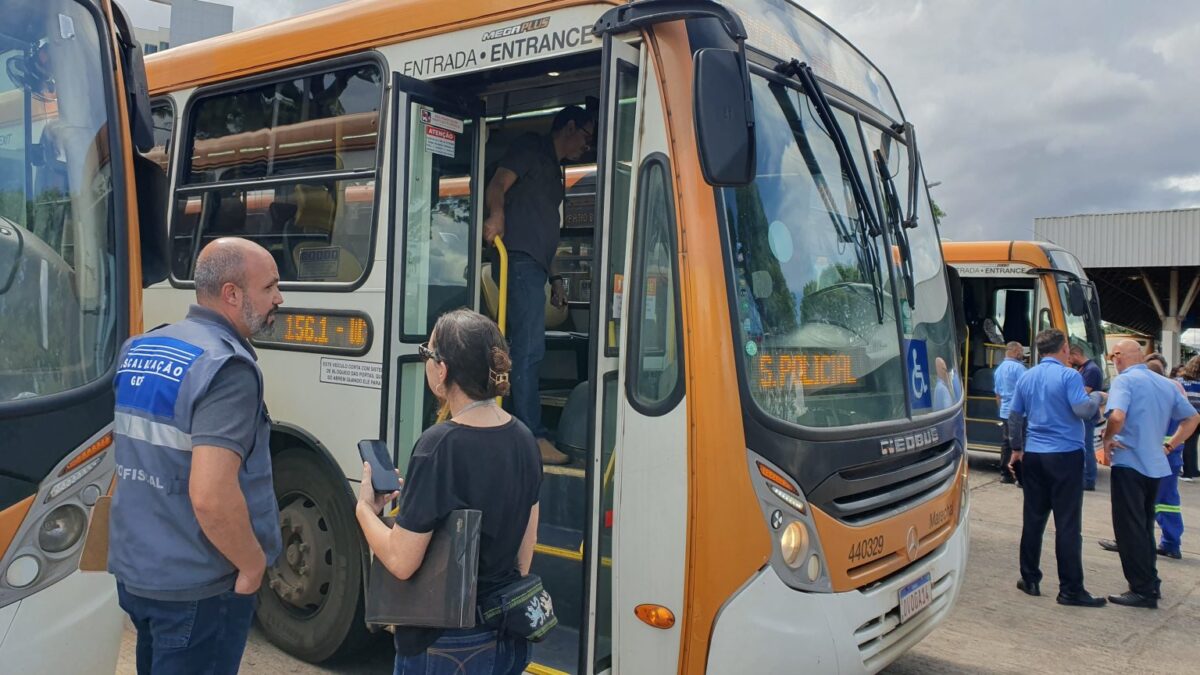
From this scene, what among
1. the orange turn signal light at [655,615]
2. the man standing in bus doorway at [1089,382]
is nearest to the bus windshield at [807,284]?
the orange turn signal light at [655,615]

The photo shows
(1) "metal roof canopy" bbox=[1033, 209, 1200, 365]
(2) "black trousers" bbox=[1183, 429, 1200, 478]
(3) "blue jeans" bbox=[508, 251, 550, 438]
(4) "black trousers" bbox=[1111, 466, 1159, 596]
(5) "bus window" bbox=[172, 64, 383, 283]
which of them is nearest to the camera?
(5) "bus window" bbox=[172, 64, 383, 283]

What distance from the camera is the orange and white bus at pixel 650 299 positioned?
3088 mm

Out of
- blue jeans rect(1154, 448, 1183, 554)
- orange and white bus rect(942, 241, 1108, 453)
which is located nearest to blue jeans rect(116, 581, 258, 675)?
blue jeans rect(1154, 448, 1183, 554)

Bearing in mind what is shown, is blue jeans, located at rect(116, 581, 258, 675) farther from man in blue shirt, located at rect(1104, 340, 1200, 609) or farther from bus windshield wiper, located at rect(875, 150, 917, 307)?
man in blue shirt, located at rect(1104, 340, 1200, 609)

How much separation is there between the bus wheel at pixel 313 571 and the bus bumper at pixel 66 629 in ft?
4.43

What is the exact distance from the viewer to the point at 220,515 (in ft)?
7.22

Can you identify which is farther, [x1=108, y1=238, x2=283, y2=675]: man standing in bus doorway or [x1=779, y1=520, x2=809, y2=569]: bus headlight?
[x1=779, y1=520, x2=809, y2=569]: bus headlight

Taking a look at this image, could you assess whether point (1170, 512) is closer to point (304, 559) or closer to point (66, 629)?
point (304, 559)

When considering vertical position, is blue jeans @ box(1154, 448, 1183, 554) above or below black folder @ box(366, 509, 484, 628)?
below

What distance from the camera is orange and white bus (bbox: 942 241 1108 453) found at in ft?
37.8

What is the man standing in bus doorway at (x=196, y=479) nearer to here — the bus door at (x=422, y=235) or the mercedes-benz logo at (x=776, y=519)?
the bus door at (x=422, y=235)

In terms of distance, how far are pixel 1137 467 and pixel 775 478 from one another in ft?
14.0

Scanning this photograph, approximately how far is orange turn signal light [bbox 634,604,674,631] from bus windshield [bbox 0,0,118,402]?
192 cm

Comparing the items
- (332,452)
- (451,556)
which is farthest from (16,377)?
(332,452)
